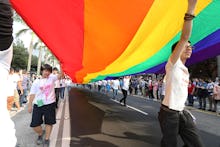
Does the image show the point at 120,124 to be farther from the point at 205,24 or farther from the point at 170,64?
the point at 170,64

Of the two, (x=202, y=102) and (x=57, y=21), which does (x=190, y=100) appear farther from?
(x=57, y=21)

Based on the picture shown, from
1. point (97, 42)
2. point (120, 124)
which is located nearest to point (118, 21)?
point (97, 42)

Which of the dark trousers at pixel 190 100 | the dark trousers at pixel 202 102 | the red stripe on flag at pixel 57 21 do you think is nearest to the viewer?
the red stripe on flag at pixel 57 21

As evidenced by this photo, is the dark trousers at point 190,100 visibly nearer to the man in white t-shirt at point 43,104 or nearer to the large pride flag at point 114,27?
the large pride flag at point 114,27

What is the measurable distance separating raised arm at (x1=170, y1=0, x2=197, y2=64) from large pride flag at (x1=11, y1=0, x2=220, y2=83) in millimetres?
1293

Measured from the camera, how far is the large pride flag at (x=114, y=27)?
4566 millimetres

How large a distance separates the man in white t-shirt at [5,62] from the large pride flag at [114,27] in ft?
8.29

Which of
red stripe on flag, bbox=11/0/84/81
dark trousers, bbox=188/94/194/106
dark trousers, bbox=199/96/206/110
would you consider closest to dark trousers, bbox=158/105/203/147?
red stripe on flag, bbox=11/0/84/81

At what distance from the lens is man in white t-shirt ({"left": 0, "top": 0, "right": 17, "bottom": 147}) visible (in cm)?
155

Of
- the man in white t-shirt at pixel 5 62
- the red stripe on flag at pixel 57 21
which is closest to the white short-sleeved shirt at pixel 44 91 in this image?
the red stripe on flag at pixel 57 21

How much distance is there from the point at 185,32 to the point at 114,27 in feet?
6.04

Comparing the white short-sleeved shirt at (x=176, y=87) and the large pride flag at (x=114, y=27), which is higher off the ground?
the large pride flag at (x=114, y=27)

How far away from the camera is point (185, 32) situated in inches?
132

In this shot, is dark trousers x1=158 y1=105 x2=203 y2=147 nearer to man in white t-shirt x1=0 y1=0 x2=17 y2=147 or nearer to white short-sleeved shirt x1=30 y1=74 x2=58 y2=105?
man in white t-shirt x1=0 y1=0 x2=17 y2=147
